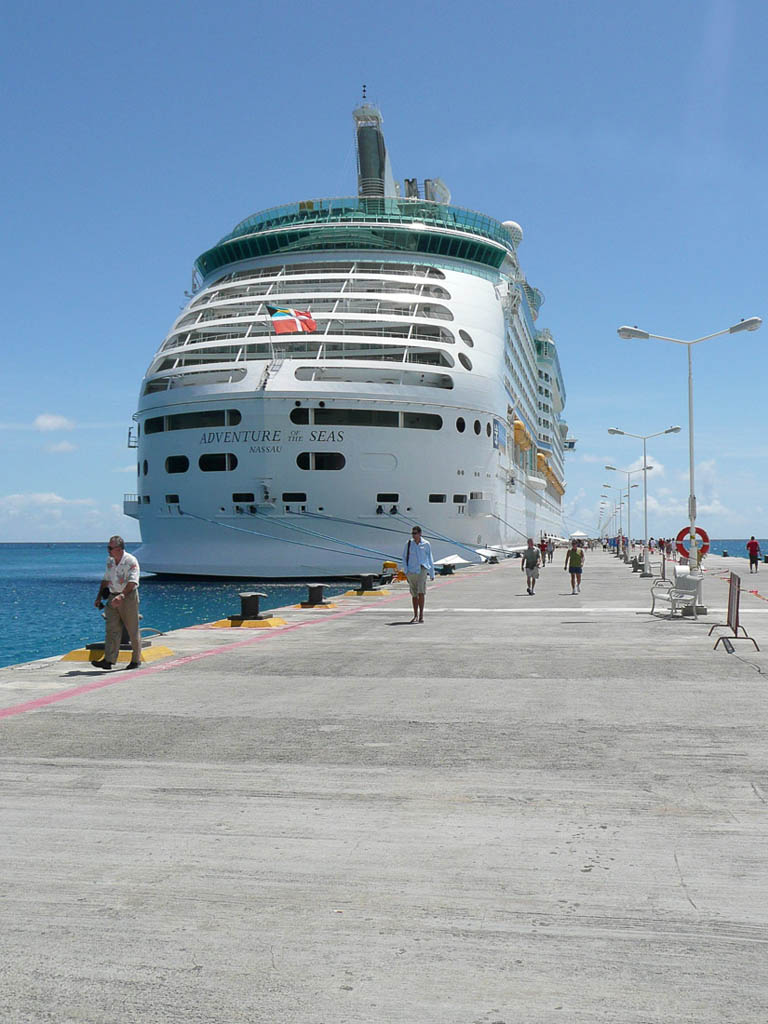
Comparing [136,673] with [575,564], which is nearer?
[136,673]

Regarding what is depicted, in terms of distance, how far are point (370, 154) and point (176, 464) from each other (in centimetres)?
3054

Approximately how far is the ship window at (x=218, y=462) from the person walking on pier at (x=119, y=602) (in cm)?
2611

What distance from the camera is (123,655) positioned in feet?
40.1

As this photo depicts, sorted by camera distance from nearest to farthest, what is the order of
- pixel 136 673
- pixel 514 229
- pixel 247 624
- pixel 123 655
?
pixel 136 673 → pixel 123 655 → pixel 247 624 → pixel 514 229

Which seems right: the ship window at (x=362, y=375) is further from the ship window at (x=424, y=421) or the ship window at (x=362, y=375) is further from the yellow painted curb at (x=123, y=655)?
the yellow painted curb at (x=123, y=655)

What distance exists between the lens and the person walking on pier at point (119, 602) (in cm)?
1139

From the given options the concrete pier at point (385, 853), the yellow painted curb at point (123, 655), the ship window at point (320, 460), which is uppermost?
the ship window at point (320, 460)

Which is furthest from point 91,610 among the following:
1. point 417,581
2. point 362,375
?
point 417,581

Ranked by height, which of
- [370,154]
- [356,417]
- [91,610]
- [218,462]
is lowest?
[91,610]

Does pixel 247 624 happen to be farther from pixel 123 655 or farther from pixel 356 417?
pixel 356 417

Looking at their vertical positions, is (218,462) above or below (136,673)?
above

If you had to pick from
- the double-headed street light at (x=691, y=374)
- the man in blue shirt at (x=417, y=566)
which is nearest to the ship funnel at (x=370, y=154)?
the double-headed street light at (x=691, y=374)

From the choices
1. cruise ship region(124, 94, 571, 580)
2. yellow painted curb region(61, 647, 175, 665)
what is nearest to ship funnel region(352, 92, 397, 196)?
cruise ship region(124, 94, 571, 580)

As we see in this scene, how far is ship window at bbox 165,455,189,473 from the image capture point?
39.8 m
